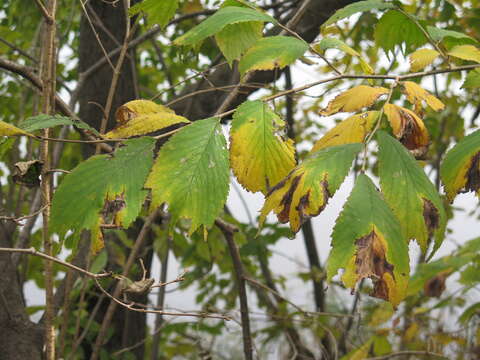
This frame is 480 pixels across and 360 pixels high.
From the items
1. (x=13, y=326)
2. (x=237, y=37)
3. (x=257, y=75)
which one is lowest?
(x=13, y=326)

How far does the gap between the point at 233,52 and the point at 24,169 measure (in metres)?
0.28

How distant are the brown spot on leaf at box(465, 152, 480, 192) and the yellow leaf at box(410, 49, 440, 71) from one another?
20 cm

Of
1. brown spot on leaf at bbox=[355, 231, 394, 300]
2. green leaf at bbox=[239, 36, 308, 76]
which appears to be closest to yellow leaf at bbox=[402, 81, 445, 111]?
green leaf at bbox=[239, 36, 308, 76]

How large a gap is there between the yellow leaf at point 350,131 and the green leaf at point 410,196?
0.26 feet

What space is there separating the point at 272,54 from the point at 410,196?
8.5 inches

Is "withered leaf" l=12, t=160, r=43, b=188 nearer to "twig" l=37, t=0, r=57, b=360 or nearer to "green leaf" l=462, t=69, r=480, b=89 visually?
"twig" l=37, t=0, r=57, b=360

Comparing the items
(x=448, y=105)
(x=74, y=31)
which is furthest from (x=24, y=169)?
(x=448, y=105)

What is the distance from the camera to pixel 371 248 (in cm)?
46

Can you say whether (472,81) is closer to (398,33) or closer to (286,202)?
(398,33)

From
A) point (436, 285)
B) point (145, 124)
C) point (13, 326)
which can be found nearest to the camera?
point (145, 124)

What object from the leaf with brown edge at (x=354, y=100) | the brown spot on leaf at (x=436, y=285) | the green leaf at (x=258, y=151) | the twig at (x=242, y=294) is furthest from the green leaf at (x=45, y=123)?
the brown spot on leaf at (x=436, y=285)

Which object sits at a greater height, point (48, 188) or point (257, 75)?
point (257, 75)

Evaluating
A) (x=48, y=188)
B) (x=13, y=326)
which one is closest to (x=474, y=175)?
(x=48, y=188)

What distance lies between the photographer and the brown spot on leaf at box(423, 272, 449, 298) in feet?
4.21
